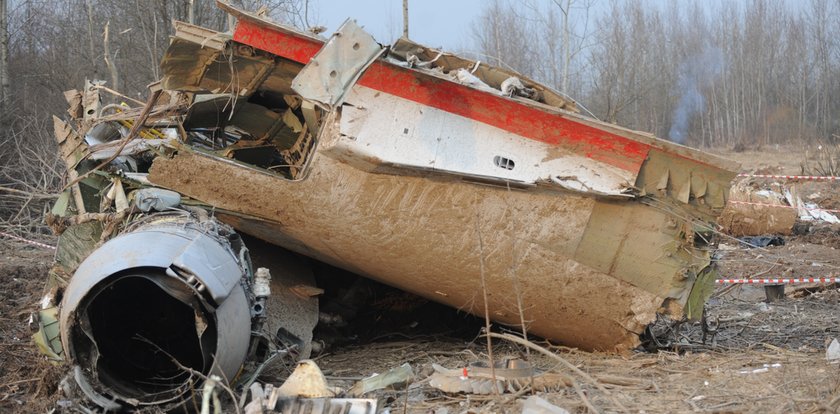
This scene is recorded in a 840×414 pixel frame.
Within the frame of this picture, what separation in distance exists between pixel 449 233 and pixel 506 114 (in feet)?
3.07

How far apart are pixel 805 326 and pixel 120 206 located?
19.7 ft

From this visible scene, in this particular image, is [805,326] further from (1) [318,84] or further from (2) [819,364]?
(1) [318,84]

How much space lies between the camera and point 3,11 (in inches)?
761

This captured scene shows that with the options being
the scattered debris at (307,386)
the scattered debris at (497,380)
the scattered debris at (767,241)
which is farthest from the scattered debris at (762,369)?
the scattered debris at (767,241)

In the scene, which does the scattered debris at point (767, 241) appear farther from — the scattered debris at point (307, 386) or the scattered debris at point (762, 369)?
the scattered debris at point (307, 386)

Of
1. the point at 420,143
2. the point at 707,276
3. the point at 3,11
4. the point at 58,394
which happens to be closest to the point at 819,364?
the point at 707,276

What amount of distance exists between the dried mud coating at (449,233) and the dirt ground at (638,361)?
0.39 meters

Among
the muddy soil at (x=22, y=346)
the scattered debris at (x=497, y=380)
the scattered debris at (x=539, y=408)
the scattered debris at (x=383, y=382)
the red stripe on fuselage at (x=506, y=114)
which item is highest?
the red stripe on fuselage at (x=506, y=114)

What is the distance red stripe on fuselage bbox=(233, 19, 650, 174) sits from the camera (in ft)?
18.6

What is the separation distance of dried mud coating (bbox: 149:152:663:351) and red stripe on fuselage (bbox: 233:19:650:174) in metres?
0.38

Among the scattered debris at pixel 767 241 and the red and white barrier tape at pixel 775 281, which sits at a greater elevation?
the red and white barrier tape at pixel 775 281

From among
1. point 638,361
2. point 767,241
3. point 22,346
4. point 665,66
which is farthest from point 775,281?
point 665,66

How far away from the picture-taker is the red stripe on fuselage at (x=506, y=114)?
5684mm

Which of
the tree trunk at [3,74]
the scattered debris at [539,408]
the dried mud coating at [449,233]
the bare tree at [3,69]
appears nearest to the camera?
the scattered debris at [539,408]
